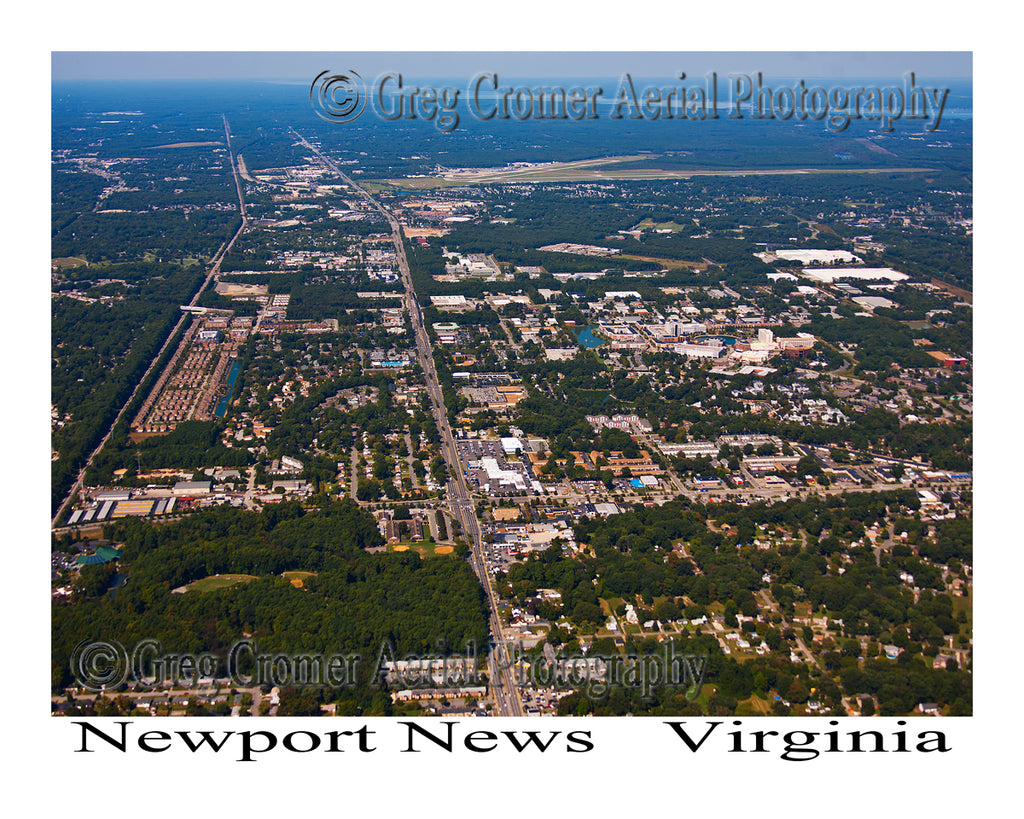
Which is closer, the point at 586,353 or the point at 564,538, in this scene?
the point at 564,538

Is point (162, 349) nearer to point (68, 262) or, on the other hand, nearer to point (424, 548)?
point (68, 262)

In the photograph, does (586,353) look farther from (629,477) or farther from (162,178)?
(162,178)

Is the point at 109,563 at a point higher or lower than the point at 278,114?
lower

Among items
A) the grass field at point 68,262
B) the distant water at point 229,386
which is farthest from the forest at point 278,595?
the grass field at point 68,262

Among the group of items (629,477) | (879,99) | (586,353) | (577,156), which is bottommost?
(629,477)

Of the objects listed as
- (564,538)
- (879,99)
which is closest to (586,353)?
(564,538)
